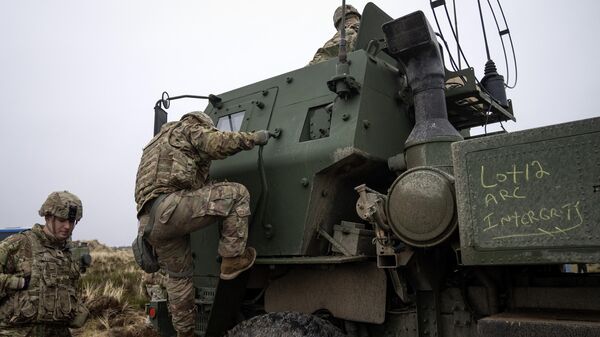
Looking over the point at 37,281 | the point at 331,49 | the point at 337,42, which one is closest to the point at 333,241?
the point at 37,281

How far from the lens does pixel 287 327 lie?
330 centimetres

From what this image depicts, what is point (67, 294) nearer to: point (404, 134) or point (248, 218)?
point (248, 218)

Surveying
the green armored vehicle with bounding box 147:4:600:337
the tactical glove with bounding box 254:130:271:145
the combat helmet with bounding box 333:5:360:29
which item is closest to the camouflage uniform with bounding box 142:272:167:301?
the green armored vehicle with bounding box 147:4:600:337

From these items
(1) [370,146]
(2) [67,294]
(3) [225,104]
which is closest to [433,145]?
(1) [370,146]

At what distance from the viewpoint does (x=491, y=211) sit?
2.49m

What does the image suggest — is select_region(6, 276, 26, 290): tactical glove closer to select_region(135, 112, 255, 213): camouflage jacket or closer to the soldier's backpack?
the soldier's backpack

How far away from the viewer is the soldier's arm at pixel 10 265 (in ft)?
12.8

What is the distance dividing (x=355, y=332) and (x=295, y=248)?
763 mm

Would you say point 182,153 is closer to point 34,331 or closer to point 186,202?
point 186,202

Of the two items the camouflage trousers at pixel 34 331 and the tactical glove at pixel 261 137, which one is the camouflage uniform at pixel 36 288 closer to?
the camouflage trousers at pixel 34 331

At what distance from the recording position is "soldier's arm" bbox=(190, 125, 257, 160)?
3.74 meters

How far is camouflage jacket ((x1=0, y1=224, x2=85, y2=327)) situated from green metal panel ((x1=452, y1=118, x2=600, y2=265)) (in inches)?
134

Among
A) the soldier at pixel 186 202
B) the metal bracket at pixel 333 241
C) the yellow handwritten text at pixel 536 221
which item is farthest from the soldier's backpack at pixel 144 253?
the yellow handwritten text at pixel 536 221

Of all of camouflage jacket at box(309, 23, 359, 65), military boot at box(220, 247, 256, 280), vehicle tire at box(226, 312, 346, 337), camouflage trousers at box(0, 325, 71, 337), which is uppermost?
camouflage jacket at box(309, 23, 359, 65)
